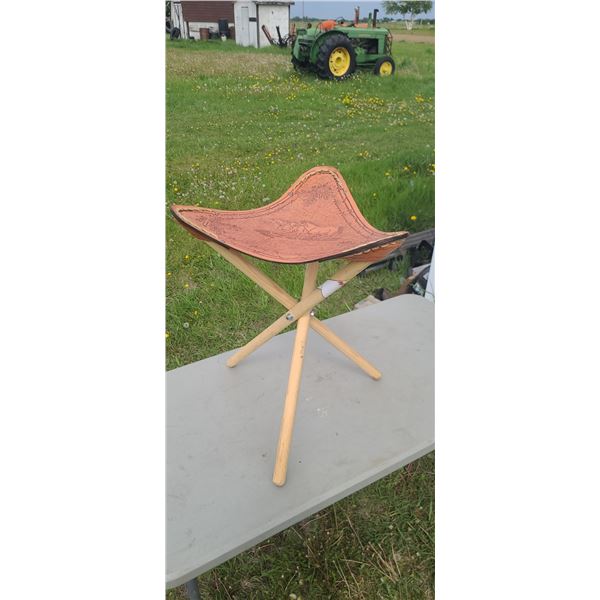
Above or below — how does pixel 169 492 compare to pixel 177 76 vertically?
below

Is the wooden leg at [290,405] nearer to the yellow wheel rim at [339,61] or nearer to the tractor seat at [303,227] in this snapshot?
the tractor seat at [303,227]

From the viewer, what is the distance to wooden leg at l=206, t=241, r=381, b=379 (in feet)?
4.29

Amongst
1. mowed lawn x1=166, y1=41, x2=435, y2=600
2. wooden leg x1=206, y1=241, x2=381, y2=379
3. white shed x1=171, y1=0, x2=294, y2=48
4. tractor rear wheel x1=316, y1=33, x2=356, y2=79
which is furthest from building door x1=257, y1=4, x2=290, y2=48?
wooden leg x1=206, y1=241, x2=381, y2=379

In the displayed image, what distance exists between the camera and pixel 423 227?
2.98m

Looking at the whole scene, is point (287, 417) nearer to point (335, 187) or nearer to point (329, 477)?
point (329, 477)

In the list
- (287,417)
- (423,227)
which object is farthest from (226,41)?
(287,417)

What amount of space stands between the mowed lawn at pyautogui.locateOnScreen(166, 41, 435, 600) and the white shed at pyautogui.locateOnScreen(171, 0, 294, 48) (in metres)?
0.10

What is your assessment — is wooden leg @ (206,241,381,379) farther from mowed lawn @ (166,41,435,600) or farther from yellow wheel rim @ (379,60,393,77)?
yellow wheel rim @ (379,60,393,77)

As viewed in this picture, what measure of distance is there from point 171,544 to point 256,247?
2.43ft

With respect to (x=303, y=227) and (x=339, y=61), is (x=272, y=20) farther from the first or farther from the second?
(x=303, y=227)

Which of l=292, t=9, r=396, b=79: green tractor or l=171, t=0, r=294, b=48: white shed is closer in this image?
l=171, t=0, r=294, b=48: white shed

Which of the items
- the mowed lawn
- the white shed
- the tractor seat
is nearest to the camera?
the tractor seat

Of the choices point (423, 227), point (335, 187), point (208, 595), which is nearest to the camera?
point (208, 595)

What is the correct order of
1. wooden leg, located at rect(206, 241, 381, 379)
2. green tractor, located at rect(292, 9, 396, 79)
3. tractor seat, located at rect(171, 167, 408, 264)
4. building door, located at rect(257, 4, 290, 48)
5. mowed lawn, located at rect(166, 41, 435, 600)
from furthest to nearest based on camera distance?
green tractor, located at rect(292, 9, 396, 79)
building door, located at rect(257, 4, 290, 48)
mowed lawn, located at rect(166, 41, 435, 600)
wooden leg, located at rect(206, 241, 381, 379)
tractor seat, located at rect(171, 167, 408, 264)
